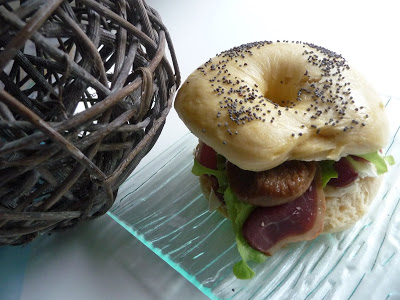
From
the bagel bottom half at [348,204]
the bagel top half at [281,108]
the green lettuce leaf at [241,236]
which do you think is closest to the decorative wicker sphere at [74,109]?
the bagel top half at [281,108]

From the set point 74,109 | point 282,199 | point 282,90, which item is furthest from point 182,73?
point 74,109

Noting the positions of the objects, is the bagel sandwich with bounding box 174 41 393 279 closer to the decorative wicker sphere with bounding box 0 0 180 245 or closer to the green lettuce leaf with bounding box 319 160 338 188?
the green lettuce leaf with bounding box 319 160 338 188

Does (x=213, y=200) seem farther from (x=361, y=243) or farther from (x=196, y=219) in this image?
(x=361, y=243)

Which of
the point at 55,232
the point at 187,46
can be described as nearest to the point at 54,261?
the point at 55,232

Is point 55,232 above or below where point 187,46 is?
below

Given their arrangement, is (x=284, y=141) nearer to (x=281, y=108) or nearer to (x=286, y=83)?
(x=281, y=108)


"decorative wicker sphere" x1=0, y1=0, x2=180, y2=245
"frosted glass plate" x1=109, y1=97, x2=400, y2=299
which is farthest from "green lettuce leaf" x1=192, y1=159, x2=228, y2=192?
"decorative wicker sphere" x1=0, y1=0, x2=180, y2=245

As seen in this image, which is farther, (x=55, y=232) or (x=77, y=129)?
(x=55, y=232)
